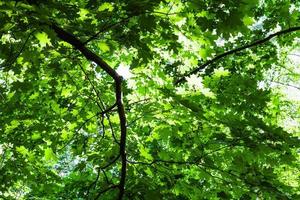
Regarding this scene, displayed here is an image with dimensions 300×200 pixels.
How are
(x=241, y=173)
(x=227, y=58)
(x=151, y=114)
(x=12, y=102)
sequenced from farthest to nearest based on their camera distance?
(x=227, y=58) → (x=12, y=102) → (x=151, y=114) → (x=241, y=173)

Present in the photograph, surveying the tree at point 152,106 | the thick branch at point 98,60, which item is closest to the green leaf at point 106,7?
the tree at point 152,106

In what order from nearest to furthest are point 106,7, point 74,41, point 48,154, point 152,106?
point 74,41, point 106,7, point 152,106, point 48,154

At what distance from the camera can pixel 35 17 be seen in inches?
93.4

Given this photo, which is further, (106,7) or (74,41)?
(106,7)

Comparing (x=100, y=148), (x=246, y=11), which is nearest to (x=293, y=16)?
(x=246, y=11)

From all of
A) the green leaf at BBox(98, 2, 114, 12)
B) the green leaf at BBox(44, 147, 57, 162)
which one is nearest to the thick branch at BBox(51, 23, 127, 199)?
the green leaf at BBox(98, 2, 114, 12)

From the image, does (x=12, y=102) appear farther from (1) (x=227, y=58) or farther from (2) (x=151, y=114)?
(1) (x=227, y=58)

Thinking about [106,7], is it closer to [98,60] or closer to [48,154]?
[98,60]

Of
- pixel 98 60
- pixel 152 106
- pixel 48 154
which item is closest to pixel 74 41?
pixel 98 60

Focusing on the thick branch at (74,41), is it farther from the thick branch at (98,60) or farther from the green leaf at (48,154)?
the green leaf at (48,154)

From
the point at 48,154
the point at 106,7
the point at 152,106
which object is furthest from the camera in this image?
the point at 48,154

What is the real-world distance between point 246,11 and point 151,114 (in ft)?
4.73

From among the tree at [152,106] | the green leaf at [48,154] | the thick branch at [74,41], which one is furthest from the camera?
the green leaf at [48,154]

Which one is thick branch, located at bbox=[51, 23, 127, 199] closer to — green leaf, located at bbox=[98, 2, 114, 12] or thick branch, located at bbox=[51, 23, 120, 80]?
thick branch, located at bbox=[51, 23, 120, 80]
